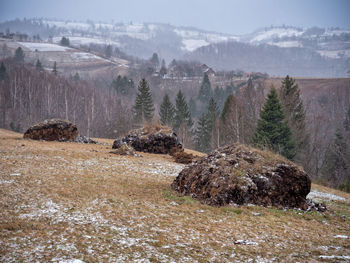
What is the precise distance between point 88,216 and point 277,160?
24.8 ft

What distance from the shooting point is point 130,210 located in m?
8.43

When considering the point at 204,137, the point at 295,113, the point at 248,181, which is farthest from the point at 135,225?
the point at 204,137

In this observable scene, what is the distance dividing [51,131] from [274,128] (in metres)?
28.7

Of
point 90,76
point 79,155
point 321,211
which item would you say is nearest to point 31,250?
point 321,211

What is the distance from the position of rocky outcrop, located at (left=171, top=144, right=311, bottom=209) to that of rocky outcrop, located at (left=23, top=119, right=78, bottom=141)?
55.3ft

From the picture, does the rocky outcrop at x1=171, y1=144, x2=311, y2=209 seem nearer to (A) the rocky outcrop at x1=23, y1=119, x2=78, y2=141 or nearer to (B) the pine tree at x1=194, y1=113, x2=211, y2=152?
(A) the rocky outcrop at x1=23, y1=119, x2=78, y2=141

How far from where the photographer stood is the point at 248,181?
394 inches

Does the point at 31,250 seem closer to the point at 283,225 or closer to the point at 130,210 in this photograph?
the point at 130,210

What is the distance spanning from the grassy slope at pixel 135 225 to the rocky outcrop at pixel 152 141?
38.5ft

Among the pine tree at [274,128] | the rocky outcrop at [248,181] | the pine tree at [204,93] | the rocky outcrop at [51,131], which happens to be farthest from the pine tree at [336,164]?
the pine tree at [204,93]

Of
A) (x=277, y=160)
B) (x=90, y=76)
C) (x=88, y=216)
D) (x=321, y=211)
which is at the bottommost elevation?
(x=321, y=211)

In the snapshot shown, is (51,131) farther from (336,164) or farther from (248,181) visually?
(336,164)

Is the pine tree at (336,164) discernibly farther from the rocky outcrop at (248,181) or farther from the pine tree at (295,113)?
the rocky outcrop at (248,181)

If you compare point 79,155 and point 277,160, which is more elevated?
point 277,160
